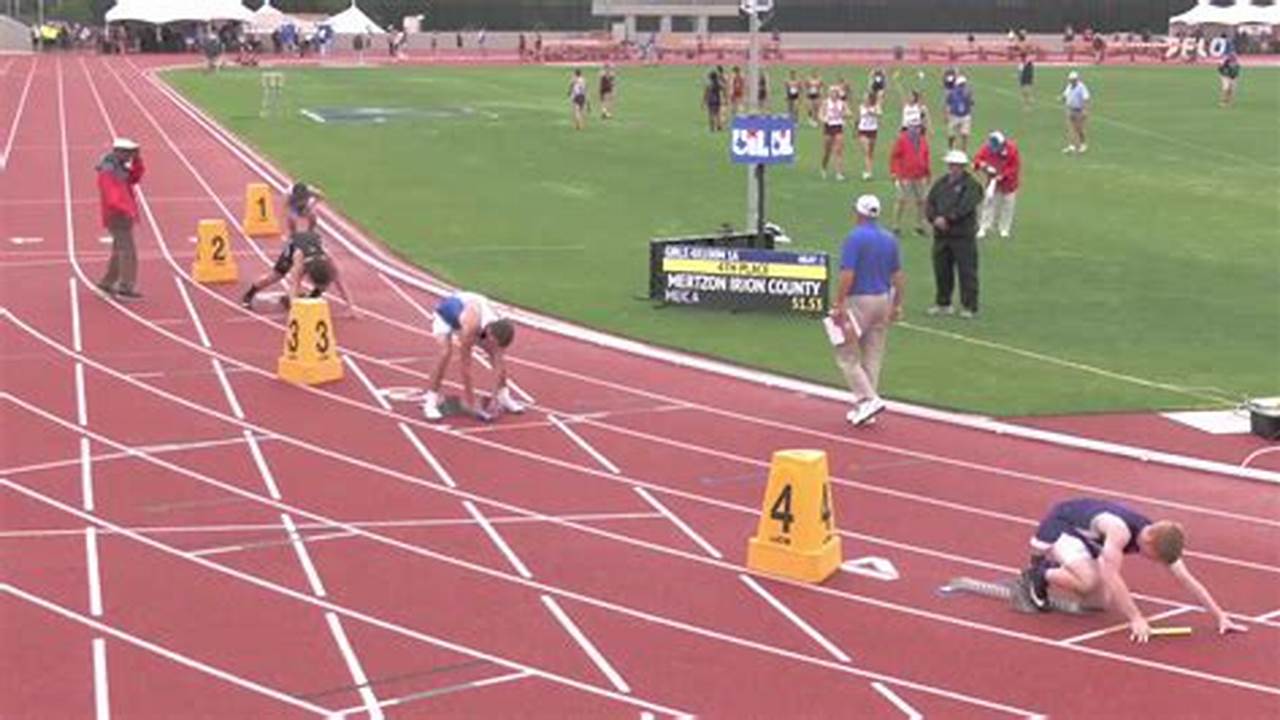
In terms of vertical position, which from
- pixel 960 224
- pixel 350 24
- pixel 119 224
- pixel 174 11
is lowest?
pixel 119 224

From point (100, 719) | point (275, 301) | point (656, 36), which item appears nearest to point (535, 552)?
point (100, 719)

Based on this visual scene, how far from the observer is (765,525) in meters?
9.33

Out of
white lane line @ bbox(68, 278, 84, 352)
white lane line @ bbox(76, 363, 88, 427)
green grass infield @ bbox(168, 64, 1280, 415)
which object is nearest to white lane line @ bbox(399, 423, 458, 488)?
white lane line @ bbox(76, 363, 88, 427)

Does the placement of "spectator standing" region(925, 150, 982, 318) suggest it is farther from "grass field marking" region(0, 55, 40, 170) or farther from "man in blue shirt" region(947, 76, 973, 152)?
"grass field marking" region(0, 55, 40, 170)

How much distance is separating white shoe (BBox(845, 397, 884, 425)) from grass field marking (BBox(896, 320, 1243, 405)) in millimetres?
2734

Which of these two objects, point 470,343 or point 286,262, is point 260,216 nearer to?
point 286,262

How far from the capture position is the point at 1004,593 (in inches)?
349

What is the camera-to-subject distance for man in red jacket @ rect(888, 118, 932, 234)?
70.4 ft

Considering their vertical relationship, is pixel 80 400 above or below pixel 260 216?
below

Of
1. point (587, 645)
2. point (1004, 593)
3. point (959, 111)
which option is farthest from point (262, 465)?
point (959, 111)

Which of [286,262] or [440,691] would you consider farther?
[286,262]

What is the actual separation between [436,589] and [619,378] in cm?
539

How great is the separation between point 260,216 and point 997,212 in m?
10.2

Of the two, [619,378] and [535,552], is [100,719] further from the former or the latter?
[619,378]
